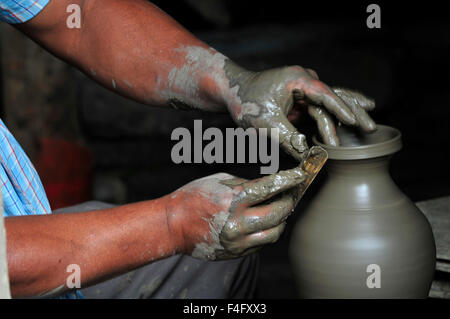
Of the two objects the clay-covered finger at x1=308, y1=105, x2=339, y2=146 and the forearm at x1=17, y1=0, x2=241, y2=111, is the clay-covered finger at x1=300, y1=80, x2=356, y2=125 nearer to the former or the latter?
the clay-covered finger at x1=308, y1=105, x2=339, y2=146

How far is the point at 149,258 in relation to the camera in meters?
1.28

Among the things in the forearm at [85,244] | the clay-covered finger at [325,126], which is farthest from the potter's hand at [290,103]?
the forearm at [85,244]

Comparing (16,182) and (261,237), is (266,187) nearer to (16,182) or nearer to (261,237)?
(261,237)

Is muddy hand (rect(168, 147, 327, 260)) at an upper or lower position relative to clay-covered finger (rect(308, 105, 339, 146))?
lower

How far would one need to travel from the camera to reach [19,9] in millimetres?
1604

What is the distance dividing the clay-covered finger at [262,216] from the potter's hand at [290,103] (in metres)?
0.23

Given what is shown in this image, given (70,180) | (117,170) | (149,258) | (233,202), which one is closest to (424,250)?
(233,202)

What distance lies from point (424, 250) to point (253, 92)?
57 cm

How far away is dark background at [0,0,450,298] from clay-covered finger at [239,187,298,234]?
177 cm

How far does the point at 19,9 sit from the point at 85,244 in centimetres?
74

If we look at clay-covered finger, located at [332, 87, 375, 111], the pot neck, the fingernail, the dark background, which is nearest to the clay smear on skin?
the fingernail

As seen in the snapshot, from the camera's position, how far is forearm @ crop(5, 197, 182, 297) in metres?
1.15

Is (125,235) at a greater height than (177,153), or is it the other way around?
(125,235)

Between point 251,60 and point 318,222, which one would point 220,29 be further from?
point 318,222
